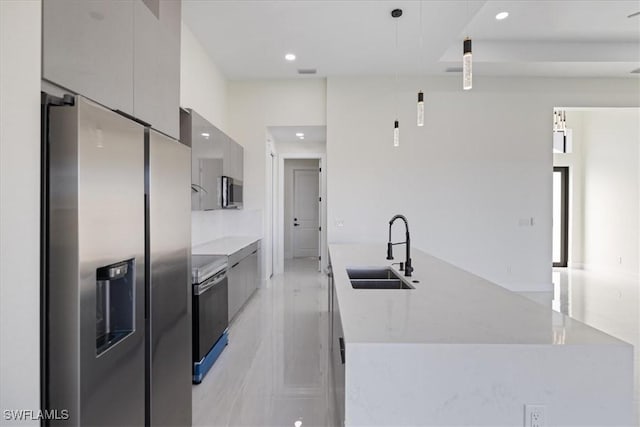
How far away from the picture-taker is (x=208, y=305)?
2914 millimetres

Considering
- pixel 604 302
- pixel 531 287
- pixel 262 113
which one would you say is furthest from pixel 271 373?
pixel 604 302

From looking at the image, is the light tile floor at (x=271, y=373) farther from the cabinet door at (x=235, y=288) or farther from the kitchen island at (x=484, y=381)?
the kitchen island at (x=484, y=381)

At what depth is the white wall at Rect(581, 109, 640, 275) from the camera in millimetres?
6793

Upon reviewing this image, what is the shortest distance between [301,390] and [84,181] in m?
2.17

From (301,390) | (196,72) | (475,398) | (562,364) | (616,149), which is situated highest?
(196,72)

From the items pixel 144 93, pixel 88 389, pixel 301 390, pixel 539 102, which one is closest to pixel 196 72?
pixel 144 93

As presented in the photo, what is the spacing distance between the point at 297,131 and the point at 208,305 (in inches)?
167

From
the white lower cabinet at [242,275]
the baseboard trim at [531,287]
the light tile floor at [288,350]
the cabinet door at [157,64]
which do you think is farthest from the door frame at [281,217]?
the cabinet door at [157,64]

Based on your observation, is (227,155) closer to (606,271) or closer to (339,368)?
(339,368)

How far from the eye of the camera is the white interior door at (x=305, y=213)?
996 centimetres

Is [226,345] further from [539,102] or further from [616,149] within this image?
[616,149]

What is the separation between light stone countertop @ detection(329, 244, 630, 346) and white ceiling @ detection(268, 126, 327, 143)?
177 inches

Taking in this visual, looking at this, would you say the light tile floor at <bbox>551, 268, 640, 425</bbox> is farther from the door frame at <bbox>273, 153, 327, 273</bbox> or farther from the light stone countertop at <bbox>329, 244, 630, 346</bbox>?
the door frame at <bbox>273, 153, 327, 273</bbox>

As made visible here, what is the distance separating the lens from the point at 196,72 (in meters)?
4.53
